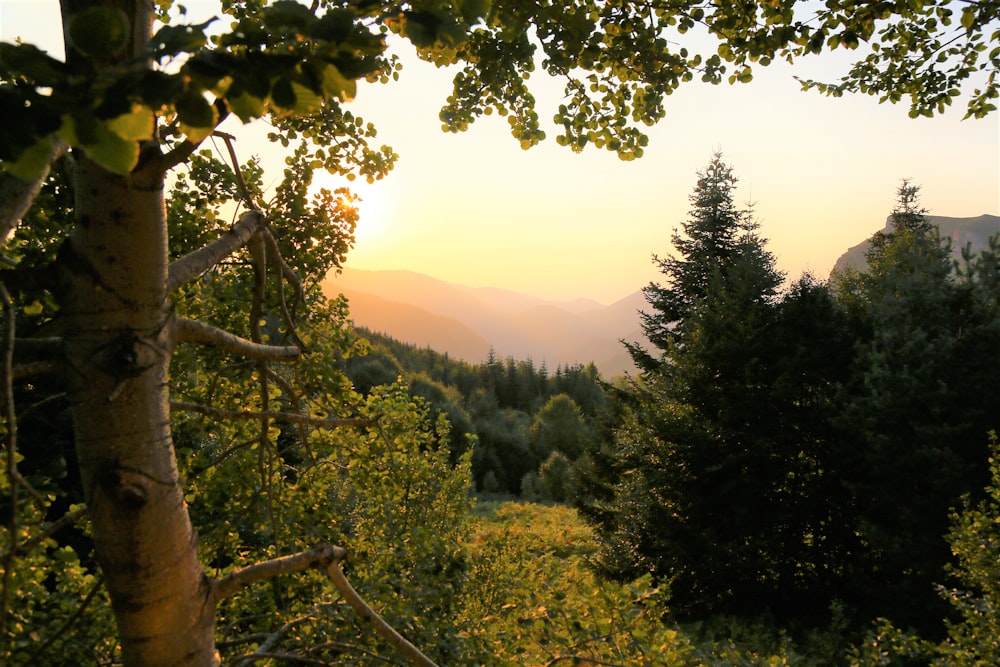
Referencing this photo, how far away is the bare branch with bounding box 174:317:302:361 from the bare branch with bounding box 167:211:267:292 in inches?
4.6

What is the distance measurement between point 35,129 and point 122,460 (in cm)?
84

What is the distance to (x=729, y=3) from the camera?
110 inches

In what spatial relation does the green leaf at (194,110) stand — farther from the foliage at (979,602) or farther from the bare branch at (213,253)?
the foliage at (979,602)

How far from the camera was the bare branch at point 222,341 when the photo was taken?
1.54 m

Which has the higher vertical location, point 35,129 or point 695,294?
point 695,294

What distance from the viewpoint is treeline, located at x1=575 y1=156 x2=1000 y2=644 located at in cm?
1047

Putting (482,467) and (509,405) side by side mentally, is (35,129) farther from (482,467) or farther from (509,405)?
(509,405)

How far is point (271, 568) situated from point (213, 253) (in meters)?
0.96

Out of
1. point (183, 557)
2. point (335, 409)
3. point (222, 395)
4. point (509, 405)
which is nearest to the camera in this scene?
point (183, 557)

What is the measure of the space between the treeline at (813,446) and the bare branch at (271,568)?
1084cm

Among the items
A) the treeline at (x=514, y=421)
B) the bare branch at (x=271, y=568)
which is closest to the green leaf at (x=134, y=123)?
the bare branch at (x=271, y=568)

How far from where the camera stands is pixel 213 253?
1.68 m

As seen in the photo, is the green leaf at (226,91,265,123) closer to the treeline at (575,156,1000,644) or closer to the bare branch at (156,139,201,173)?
the bare branch at (156,139,201,173)

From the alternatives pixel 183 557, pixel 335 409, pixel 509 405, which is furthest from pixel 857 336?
pixel 509 405
